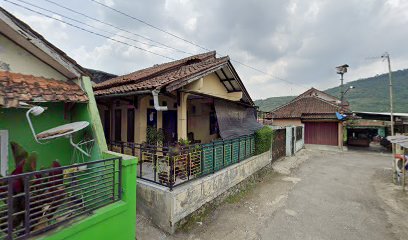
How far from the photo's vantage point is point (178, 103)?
715 cm

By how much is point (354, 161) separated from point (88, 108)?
16492mm

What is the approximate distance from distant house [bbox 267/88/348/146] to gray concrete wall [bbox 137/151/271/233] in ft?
57.6

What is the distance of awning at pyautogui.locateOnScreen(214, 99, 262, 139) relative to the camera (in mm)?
8508

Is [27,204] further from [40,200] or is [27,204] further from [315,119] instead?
[315,119]

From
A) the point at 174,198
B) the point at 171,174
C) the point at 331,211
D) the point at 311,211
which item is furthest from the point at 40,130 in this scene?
the point at 331,211

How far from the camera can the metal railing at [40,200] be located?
2402 millimetres

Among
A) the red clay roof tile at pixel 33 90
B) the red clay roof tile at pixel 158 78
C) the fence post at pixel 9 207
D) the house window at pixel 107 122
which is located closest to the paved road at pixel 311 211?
the fence post at pixel 9 207

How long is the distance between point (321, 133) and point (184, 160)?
19.6 m

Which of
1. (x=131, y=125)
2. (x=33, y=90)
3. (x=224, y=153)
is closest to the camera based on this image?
(x=33, y=90)

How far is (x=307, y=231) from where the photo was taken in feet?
16.7

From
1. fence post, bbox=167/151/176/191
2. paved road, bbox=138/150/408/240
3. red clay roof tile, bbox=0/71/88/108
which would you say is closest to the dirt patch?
paved road, bbox=138/150/408/240

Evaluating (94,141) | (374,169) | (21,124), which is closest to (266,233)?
(94,141)

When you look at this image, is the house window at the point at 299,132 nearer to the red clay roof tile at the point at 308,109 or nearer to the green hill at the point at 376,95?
the red clay roof tile at the point at 308,109

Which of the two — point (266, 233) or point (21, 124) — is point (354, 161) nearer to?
point (266, 233)
